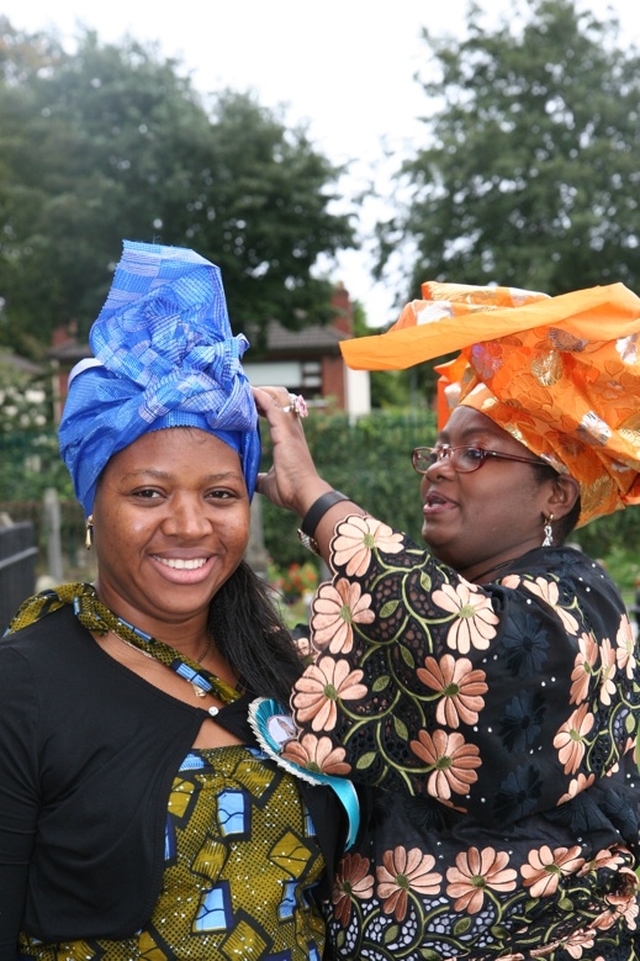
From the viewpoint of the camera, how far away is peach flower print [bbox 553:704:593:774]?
7.08 feet

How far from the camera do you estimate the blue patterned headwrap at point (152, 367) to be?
2057mm

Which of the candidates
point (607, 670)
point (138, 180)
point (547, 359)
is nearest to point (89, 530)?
point (547, 359)

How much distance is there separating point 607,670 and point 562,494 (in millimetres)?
428

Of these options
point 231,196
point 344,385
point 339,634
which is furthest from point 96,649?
point 344,385

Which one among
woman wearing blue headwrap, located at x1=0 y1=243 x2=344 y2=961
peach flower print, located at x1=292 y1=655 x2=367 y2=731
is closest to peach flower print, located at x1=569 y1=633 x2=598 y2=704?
peach flower print, located at x1=292 y1=655 x2=367 y2=731

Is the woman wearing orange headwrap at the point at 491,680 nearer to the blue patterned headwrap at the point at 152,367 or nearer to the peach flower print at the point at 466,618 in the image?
the peach flower print at the point at 466,618

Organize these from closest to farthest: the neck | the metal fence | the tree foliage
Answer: the neck, the metal fence, the tree foliage

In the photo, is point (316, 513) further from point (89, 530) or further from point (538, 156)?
point (538, 156)

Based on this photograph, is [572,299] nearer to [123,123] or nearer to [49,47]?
[123,123]

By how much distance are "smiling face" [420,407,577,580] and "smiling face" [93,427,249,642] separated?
53 cm

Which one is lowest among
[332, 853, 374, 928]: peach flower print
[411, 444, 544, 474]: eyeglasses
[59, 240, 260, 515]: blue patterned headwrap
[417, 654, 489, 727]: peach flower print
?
[332, 853, 374, 928]: peach flower print

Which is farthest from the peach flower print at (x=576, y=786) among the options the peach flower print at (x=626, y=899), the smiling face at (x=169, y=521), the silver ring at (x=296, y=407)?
the silver ring at (x=296, y=407)

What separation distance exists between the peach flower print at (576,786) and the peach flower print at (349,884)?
445 millimetres

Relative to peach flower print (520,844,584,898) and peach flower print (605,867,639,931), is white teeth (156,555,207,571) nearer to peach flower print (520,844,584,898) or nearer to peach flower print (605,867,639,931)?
peach flower print (520,844,584,898)
